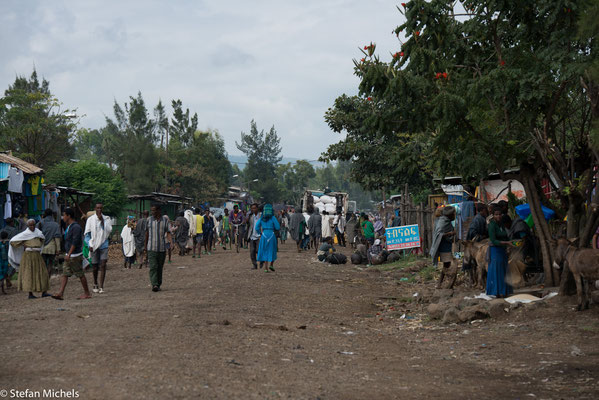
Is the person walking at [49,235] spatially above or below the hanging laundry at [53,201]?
below

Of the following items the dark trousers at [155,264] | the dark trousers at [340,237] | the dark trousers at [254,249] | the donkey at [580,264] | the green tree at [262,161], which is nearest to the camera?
the donkey at [580,264]

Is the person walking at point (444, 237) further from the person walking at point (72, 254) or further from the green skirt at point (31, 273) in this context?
the green skirt at point (31, 273)

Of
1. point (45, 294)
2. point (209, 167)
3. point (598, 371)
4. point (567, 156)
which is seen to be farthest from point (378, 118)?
point (209, 167)

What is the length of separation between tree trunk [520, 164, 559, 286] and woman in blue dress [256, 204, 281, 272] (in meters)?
7.16

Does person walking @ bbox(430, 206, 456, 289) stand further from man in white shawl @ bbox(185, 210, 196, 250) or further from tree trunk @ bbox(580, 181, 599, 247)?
man in white shawl @ bbox(185, 210, 196, 250)

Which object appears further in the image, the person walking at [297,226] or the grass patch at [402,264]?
the person walking at [297,226]

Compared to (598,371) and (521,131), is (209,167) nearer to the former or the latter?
(521,131)

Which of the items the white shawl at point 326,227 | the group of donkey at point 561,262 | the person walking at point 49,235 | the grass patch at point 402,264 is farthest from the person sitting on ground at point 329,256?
the person walking at point 49,235

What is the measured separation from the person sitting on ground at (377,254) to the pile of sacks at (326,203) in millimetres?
23108

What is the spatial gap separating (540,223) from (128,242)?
13151mm

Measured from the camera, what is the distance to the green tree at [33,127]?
4119 centimetres

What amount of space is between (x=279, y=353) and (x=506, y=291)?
18.1 ft

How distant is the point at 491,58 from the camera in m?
12.0

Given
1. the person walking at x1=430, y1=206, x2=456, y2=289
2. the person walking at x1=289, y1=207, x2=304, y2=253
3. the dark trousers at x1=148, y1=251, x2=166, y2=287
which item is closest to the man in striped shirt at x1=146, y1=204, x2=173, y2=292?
the dark trousers at x1=148, y1=251, x2=166, y2=287
